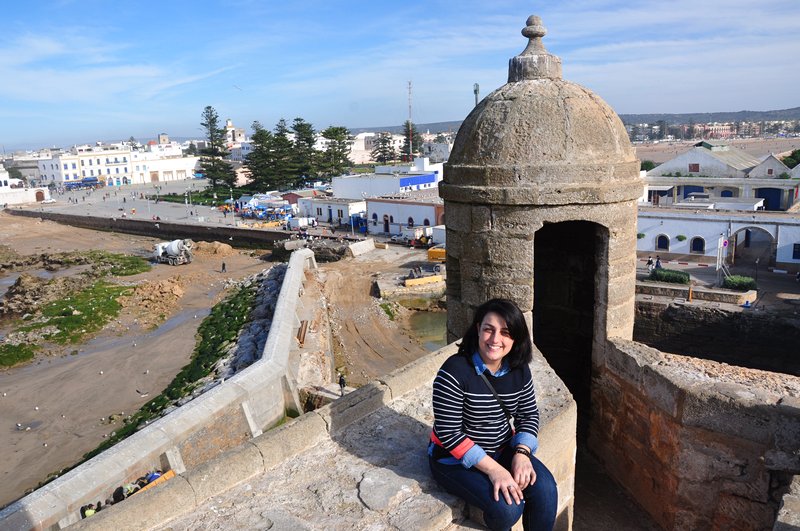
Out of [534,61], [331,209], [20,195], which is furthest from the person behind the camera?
[20,195]

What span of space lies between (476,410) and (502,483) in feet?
1.36

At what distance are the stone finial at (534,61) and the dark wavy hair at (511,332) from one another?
354 centimetres

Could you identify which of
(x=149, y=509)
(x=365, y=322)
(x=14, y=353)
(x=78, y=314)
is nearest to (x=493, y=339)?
(x=149, y=509)

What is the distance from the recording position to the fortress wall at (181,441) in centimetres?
796

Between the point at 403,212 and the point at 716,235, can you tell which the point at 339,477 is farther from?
the point at 403,212

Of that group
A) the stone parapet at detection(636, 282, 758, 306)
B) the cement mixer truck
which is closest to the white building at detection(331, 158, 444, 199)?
the cement mixer truck

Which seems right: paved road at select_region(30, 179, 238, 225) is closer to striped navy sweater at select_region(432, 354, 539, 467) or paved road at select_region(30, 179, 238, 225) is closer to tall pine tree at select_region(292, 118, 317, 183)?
tall pine tree at select_region(292, 118, 317, 183)

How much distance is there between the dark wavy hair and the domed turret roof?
2503 mm

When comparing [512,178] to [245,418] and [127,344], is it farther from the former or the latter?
[127,344]

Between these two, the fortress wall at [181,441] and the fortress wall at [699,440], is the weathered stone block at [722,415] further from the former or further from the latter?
the fortress wall at [181,441]

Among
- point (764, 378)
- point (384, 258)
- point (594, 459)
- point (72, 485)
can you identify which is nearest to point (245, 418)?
point (72, 485)

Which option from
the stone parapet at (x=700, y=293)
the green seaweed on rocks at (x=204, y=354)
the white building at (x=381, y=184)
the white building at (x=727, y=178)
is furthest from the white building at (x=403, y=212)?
the stone parapet at (x=700, y=293)

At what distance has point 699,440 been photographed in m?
4.86

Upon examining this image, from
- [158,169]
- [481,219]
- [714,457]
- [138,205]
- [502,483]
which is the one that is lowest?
[138,205]
